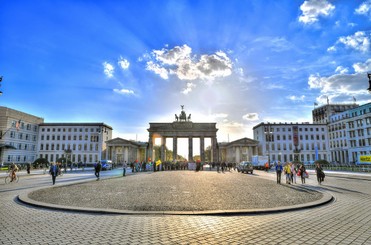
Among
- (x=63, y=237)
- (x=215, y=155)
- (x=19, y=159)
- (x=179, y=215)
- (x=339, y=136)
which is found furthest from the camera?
(x=339, y=136)

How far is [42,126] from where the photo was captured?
10456 cm

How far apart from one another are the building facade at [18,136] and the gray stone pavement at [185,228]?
78.7 metres

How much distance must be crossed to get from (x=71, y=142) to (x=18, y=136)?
19.6 m

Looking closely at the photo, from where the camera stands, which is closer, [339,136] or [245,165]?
[245,165]

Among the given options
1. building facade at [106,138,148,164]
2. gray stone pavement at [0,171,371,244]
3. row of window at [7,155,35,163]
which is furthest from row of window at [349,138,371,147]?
Answer: row of window at [7,155,35,163]

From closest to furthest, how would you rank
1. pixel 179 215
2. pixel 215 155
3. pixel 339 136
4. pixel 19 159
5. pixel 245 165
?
1. pixel 179 215
2. pixel 245 165
3. pixel 215 155
4. pixel 19 159
5. pixel 339 136

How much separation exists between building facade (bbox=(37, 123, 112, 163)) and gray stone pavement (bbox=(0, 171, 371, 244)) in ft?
328

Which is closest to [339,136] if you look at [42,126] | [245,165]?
[245,165]

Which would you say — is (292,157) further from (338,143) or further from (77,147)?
(77,147)

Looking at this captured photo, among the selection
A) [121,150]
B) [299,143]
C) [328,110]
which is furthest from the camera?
[328,110]

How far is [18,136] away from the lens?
89.9 meters

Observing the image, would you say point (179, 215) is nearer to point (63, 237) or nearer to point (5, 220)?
point (63, 237)

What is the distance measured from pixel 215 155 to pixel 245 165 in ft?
106

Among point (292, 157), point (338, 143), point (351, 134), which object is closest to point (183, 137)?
point (292, 157)
